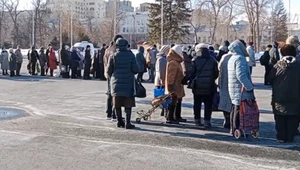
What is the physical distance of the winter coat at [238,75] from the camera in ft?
27.3

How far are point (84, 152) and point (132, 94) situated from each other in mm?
2244

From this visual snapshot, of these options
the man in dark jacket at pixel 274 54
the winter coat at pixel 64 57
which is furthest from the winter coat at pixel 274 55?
the winter coat at pixel 64 57

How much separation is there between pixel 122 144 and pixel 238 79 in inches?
94.6

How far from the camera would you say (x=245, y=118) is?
8.45 metres

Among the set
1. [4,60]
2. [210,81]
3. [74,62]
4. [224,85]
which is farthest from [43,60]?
[224,85]

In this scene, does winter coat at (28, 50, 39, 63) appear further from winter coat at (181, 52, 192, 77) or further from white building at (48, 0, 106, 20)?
white building at (48, 0, 106, 20)

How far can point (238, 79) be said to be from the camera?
836 centimetres

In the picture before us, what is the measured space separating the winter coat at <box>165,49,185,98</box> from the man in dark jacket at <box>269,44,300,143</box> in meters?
2.24

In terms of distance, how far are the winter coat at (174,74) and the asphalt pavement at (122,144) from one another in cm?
81

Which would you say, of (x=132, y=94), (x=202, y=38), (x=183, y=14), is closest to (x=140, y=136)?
(x=132, y=94)

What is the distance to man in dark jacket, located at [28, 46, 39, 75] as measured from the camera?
25297mm

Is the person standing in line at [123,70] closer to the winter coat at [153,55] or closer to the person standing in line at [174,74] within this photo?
the person standing in line at [174,74]

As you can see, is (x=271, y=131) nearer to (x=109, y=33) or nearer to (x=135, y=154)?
(x=135, y=154)

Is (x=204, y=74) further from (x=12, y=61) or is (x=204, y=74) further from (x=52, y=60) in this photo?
(x=12, y=61)
